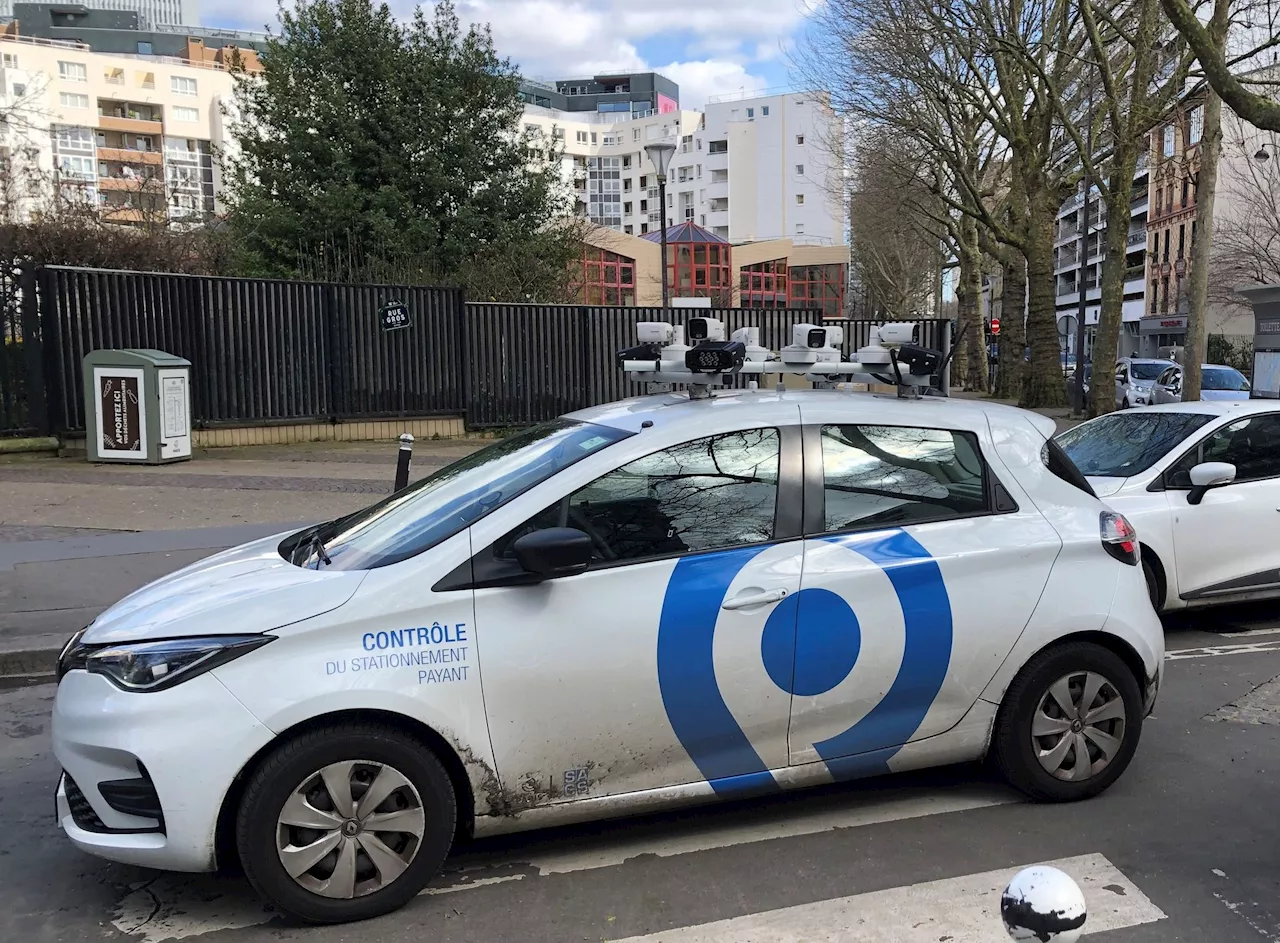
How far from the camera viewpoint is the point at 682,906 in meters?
3.41

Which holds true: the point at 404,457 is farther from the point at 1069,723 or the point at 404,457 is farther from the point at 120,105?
the point at 120,105

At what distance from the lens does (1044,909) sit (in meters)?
1.60

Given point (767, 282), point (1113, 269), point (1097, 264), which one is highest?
point (1097, 264)

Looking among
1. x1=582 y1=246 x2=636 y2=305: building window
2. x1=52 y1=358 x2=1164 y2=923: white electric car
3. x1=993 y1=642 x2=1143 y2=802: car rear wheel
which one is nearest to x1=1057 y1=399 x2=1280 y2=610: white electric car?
x1=52 y1=358 x2=1164 y2=923: white electric car

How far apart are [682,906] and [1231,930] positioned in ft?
5.58

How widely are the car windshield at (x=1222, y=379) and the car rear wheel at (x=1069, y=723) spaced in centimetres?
2069

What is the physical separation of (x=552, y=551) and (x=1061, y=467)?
7.38 feet

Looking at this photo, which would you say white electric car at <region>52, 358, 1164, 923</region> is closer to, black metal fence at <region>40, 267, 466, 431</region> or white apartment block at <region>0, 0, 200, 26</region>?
black metal fence at <region>40, 267, 466, 431</region>

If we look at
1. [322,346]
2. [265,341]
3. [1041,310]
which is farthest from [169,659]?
[1041,310]

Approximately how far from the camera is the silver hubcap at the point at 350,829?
3215 mm

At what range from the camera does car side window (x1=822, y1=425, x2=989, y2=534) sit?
3.96 m

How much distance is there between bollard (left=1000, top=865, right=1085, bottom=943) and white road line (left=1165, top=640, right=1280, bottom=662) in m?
5.20

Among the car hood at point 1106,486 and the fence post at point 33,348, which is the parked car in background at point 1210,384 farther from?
the fence post at point 33,348

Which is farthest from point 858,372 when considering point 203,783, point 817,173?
point 817,173
